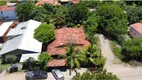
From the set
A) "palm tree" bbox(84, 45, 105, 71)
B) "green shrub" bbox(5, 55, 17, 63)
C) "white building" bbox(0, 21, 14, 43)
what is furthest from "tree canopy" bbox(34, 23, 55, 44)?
"palm tree" bbox(84, 45, 105, 71)

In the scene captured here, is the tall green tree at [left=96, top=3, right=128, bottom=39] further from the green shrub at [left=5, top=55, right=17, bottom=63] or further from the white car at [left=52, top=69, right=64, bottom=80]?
the green shrub at [left=5, top=55, right=17, bottom=63]

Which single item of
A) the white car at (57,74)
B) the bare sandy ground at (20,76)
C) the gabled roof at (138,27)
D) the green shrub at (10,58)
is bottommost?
the bare sandy ground at (20,76)

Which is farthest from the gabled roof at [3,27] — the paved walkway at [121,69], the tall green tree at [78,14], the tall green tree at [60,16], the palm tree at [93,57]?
the paved walkway at [121,69]

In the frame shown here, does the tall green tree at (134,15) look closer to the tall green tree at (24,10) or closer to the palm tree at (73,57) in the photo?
the palm tree at (73,57)

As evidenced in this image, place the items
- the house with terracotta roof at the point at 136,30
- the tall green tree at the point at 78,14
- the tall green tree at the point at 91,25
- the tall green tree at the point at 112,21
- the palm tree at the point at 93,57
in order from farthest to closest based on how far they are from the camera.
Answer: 1. the tall green tree at the point at 78,14
2. the tall green tree at the point at 91,25
3. the tall green tree at the point at 112,21
4. the house with terracotta roof at the point at 136,30
5. the palm tree at the point at 93,57

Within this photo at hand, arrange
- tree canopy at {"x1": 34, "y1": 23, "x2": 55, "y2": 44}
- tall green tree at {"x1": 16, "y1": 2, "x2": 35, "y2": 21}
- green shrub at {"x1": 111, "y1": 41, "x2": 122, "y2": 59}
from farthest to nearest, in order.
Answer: tall green tree at {"x1": 16, "y1": 2, "x2": 35, "y2": 21}, tree canopy at {"x1": 34, "y1": 23, "x2": 55, "y2": 44}, green shrub at {"x1": 111, "y1": 41, "x2": 122, "y2": 59}

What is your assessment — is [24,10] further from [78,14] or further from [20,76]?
[20,76]
